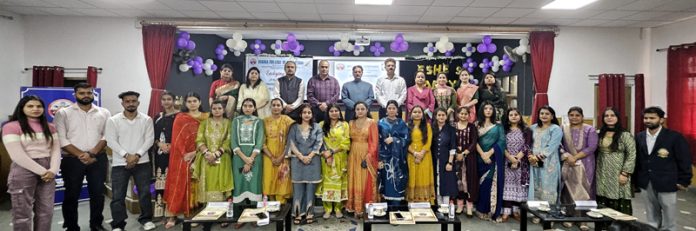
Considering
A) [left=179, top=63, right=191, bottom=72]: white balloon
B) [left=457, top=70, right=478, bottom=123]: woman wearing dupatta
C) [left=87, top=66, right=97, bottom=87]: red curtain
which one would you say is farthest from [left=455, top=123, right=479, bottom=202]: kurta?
[left=87, top=66, right=97, bottom=87]: red curtain

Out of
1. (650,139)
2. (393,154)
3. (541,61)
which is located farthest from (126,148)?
(541,61)

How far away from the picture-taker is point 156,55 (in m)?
5.41

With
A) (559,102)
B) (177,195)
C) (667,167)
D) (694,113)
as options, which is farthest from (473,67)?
(177,195)

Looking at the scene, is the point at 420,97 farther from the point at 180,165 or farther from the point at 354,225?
the point at 180,165

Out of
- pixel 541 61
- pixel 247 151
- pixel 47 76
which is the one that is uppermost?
pixel 541 61

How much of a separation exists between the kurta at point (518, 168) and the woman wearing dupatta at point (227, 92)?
9.87 feet

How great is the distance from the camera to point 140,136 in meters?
3.60

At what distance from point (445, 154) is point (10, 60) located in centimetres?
586

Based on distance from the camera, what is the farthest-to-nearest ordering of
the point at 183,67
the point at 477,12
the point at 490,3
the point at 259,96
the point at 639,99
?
the point at 183,67 < the point at 639,99 < the point at 477,12 < the point at 490,3 < the point at 259,96

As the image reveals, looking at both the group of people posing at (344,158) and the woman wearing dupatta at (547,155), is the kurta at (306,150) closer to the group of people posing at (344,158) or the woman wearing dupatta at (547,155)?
the group of people posing at (344,158)

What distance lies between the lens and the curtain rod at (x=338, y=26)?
216 inches

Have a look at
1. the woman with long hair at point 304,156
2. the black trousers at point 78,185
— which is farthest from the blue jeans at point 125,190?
the woman with long hair at point 304,156

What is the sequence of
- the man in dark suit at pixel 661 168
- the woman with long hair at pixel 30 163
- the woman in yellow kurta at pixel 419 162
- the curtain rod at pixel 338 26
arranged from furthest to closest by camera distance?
1. the curtain rod at pixel 338 26
2. the woman in yellow kurta at pixel 419 162
3. the man in dark suit at pixel 661 168
4. the woman with long hair at pixel 30 163

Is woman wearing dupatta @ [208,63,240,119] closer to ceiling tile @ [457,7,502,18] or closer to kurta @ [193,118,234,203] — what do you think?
kurta @ [193,118,234,203]
